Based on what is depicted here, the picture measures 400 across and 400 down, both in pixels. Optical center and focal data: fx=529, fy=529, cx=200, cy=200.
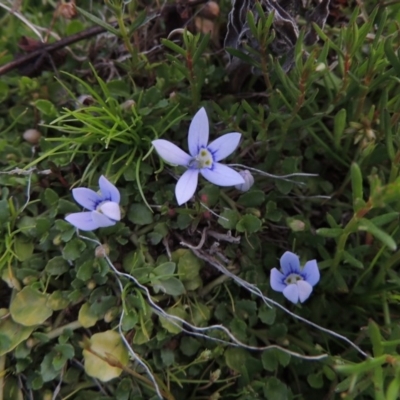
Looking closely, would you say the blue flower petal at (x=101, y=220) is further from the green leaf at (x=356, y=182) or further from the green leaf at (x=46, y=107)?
the green leaf at (x=356, y=182)

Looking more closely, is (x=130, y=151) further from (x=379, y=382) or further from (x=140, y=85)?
(x=379, y=382)

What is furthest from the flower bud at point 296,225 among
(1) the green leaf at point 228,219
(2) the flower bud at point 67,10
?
(2) the flower bud at point 67,10

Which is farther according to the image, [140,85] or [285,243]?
[140,85]

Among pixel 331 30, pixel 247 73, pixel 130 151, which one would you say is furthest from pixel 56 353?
pixel 331 30

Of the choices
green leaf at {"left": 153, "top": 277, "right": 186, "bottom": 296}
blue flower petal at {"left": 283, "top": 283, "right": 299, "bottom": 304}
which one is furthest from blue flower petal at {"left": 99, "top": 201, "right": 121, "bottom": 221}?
blue flower petal at {"left": 283, "top": 283, "right": 299, "bottom": 304}

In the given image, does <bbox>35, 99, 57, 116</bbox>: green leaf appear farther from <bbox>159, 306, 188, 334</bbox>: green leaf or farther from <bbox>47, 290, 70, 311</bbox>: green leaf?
<bbox>159, 306, 188, 334</bbox>: green leaf
